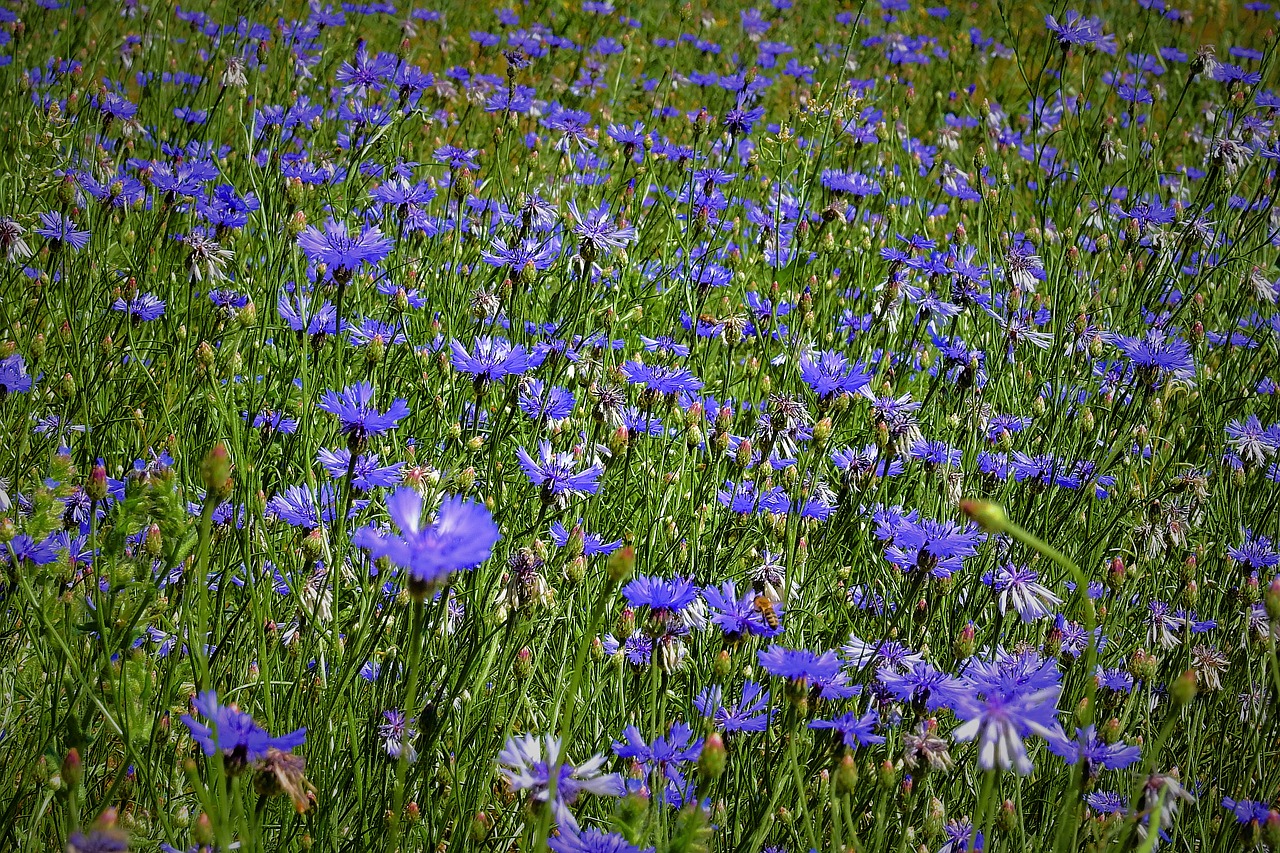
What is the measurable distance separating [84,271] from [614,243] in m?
1.50

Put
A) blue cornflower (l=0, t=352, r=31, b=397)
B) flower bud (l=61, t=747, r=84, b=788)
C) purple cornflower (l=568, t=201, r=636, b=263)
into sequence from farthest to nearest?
purple cornflower (l=568, t=201, r=636, b=263)
blue cornflower (l=0, t=352, r=31, b=397)
flower bud (l=61, t=747, r=84, b=788)

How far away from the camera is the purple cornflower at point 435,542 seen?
821mm

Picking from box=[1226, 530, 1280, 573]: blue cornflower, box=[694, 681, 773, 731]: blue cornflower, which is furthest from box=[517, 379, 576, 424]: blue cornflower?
box=[1226, 530, 1280, 573]: blue cornflower

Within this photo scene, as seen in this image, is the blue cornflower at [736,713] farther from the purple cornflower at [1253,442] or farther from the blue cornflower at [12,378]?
the purple cornflower at [1253,442]

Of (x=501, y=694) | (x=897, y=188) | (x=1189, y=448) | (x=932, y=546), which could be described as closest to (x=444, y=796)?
(x=501, y=694)

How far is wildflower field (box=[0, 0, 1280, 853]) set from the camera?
48.4 inches

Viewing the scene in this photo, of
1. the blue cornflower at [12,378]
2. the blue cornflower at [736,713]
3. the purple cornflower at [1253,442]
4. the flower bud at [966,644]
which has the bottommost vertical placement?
the blue cornflower at [736,713]

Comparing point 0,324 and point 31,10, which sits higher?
point 31,10

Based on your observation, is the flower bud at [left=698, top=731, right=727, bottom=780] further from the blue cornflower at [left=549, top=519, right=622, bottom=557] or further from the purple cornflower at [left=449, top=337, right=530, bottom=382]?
the purple cornflower at [left=449, top=337, right=530, bottom=382]

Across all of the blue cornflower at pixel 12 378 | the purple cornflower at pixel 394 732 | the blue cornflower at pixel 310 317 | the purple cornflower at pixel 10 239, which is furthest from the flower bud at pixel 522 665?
the purple cornflower at pixel 10 239

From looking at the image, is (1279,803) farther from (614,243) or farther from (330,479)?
(330,479)

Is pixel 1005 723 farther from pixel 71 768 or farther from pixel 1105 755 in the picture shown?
pixel 71 768

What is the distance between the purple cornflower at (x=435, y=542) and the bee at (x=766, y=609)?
516mm

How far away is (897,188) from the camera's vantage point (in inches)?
145
